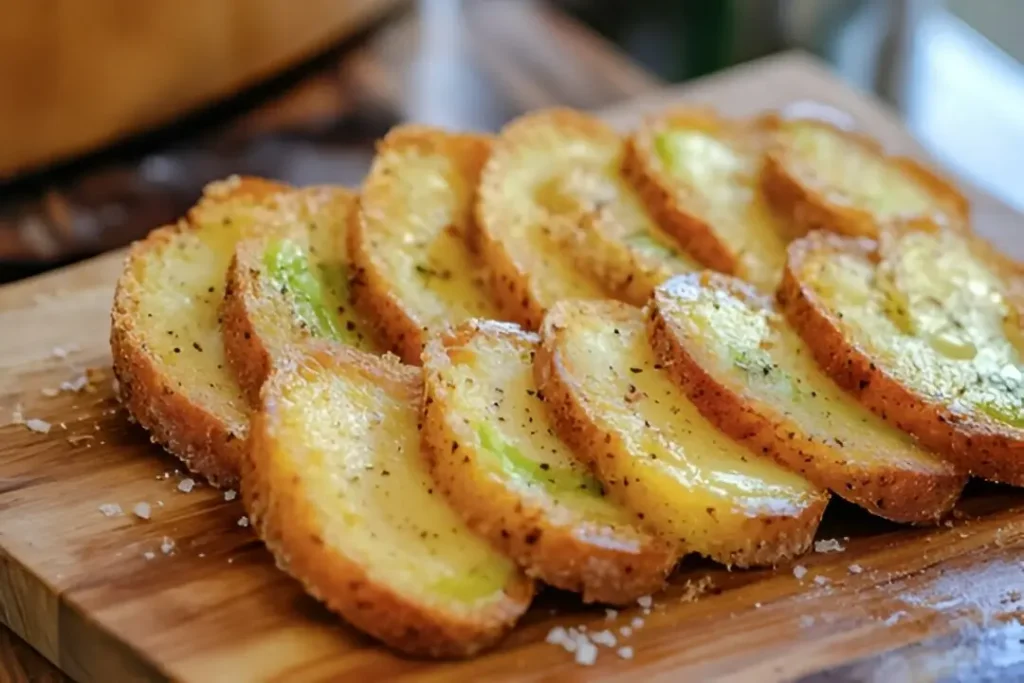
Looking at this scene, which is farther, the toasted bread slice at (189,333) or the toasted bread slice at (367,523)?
the toasted bread slice at (189,333)

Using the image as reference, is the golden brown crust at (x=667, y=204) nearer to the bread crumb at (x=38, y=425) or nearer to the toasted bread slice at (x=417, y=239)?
the toasted bread slice at (x=417, y=239)

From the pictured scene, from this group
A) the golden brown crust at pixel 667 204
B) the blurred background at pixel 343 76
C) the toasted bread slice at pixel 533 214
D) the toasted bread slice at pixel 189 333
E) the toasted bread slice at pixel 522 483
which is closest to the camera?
the toasted bread slice at pixel 522 483

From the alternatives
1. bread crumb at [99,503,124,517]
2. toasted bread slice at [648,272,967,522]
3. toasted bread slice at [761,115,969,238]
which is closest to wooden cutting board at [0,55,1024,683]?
bread crumb at [99,503,124,517]

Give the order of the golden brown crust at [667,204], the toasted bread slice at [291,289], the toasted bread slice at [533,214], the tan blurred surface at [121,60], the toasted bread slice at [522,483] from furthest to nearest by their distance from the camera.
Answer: the tan blurred surface at [121,60], the golden brown crust at [667,204], the toasted bread slice at [533,214], the toasted bread slice at [291,289], the toasted bread slice at [522,483]

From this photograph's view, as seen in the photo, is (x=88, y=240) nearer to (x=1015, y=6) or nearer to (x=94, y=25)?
(x=94, y=25)

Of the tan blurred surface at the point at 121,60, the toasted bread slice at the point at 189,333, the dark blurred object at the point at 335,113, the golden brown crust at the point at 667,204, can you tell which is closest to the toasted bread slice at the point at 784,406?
the golden brown crust at the point at 667,204

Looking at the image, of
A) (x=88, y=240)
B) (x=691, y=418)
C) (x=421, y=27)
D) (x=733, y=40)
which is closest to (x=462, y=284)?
(x=691, y=418)

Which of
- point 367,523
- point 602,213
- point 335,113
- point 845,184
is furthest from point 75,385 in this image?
point 335,113
